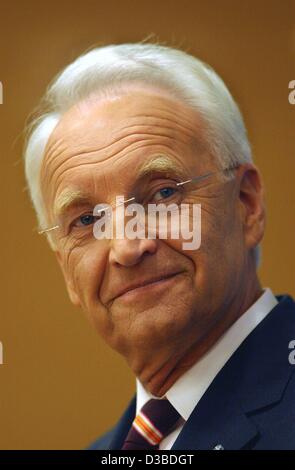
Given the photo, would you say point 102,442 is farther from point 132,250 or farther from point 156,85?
point 156,85

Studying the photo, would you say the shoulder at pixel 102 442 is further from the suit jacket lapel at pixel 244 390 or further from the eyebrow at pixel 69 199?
the eyebrow at pixel 69 199

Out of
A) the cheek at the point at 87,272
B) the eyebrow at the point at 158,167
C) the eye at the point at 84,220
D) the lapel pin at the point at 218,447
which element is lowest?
the lapel pin at the point at 218,447

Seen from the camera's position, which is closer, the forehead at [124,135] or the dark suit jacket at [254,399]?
the dark suit jacket at [254,399]

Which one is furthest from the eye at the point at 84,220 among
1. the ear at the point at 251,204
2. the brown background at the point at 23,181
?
the brown background at the point at 23,181

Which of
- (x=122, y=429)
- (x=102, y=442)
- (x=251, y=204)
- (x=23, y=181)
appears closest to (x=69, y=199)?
(x=251, y=204)

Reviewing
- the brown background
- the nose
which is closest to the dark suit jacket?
the nose

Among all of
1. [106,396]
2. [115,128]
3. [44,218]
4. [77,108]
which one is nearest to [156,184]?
[115,128]

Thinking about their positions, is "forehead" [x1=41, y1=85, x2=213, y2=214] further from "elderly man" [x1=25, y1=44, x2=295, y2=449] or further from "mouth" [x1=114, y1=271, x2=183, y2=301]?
"mouth" [x1=114, y1=271, x2=183, y2=301]

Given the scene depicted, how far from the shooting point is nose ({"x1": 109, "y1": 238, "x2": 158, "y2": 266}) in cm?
153

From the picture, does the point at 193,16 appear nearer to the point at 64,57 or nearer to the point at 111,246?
the point at 64,57

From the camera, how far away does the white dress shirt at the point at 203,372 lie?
162 centimetres

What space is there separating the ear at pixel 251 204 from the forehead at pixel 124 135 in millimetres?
149

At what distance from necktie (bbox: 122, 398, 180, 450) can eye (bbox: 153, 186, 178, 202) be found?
45cm

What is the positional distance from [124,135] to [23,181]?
60 centimetres
